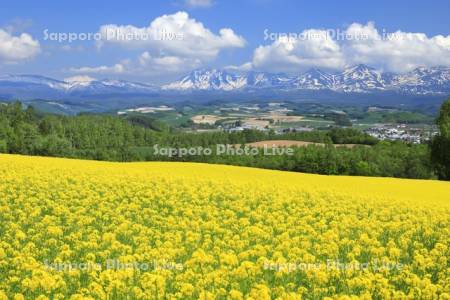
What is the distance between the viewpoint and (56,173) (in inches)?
1219

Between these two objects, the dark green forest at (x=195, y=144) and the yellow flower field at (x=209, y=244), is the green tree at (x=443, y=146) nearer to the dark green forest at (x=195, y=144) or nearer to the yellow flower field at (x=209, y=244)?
the dark green forest at (x=195, y=144)

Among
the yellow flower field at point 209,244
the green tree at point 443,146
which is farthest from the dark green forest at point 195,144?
→ the yellow flower field at point 209,244

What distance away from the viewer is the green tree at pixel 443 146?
205ft

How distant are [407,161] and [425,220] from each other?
3150 inches

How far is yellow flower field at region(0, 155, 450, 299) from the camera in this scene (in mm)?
12047

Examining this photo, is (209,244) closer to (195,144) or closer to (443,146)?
(443,146)

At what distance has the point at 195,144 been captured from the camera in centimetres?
14925

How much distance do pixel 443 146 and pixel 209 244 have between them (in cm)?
5358

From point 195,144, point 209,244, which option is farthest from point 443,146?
point 195,144

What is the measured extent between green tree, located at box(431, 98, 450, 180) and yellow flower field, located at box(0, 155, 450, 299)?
3831cm

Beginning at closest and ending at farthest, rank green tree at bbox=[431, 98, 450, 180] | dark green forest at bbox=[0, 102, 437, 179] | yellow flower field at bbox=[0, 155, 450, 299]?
yellow flower field at bbox=[0, 155, 450, 299]
green tree at bbox=[431, 98, 450, 180]
dark green forest at bbox=[0, 102, 437, 179]

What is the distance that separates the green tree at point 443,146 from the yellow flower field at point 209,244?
38.3m

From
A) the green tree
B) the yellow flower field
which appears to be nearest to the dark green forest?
the green tree

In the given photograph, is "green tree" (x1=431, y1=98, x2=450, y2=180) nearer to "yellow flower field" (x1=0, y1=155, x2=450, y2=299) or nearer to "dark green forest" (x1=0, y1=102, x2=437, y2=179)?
"dark green forest" (x1=0, y1=102, x2=437, y2=179)
